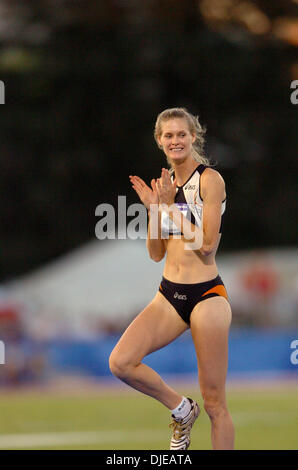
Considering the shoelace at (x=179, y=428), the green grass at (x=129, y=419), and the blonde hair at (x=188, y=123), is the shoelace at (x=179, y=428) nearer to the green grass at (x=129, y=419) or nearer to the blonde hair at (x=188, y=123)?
the blonde hair at (x=188, y=123)

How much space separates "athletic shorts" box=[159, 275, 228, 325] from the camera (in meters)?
6.21

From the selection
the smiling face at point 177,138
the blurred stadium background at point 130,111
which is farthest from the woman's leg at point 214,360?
the blurred stadium background at point 130,111

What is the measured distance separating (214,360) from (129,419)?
6763 millimetres

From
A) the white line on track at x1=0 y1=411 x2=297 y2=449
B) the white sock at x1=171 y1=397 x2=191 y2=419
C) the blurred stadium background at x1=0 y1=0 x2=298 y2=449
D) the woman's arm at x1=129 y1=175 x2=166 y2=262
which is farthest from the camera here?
the blurred stadium background at x1=0 y1=0 x2=298 y2=449

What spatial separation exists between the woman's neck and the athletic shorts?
71 centimetres

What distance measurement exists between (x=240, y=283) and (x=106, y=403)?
639 centimetres

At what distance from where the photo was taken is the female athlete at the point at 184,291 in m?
6.06

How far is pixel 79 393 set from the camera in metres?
16.2

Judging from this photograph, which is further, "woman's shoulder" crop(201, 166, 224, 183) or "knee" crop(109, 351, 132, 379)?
"woman's shoulder" crop(201, 166, 224, 183)

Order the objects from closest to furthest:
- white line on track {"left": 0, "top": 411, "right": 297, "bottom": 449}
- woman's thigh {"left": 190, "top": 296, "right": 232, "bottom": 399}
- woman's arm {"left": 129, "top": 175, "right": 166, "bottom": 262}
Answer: woman's thigh {"left": 190, "top": 296, "right": 232, "bottom": 399} < woman's arm {"left": 129, "top": 175, "right": 166, "bottom": 262} < white line on track {"left": 0, "top": 411, "right": 297, "bottom": 449}

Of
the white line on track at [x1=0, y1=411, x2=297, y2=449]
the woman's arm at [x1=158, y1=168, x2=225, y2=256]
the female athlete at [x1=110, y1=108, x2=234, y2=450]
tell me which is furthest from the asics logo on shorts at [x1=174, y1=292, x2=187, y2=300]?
the white line on track at [x1=0, y1=411, x2=297, y2=449]

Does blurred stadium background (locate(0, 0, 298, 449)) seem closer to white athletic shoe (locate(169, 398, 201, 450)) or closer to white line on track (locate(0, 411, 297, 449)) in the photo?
white line on track (locate(0, 411, 297, 449))
